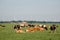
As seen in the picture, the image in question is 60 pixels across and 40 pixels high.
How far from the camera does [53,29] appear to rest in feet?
74.8

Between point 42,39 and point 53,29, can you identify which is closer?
point 42,39

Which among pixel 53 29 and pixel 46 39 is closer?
pixel 46 39

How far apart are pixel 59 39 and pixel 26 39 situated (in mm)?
2735

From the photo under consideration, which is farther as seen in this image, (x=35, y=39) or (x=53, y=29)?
(x=53, y=29)

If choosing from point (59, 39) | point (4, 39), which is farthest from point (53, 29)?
point (4, 39)

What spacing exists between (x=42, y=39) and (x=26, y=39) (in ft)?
4.27

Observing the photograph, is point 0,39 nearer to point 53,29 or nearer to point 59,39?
point 59,39

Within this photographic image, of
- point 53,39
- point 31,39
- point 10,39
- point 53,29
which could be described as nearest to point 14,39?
point 10,39

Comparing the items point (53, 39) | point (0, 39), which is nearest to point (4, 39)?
point (0, 39)

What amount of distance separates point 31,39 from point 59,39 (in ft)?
7.67

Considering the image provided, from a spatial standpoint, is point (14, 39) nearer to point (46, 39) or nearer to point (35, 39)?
point (35, 39)

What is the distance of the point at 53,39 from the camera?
14.4 metres

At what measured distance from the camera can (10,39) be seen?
1438 centimetres

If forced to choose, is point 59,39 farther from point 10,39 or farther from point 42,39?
point 10,39
